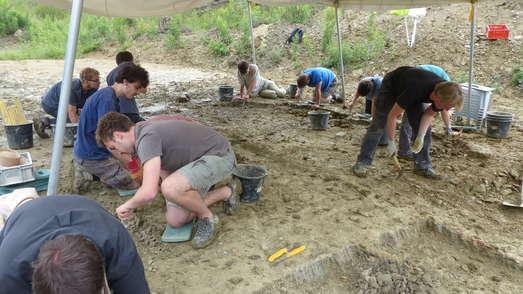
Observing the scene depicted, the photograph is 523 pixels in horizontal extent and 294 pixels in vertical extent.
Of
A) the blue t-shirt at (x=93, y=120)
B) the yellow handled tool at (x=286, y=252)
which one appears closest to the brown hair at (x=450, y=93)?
the yellow handled tool at (x=286, y=252)

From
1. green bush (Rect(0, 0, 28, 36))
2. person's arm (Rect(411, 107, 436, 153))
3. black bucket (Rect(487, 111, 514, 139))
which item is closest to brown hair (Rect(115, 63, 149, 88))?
person's arm (Rect(411, 107, 436, 153))

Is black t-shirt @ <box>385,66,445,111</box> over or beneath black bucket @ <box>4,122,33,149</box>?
over

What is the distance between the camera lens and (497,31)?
8.62 m

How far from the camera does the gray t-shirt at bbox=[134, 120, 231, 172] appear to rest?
7.70 feet

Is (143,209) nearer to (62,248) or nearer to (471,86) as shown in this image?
(62,248)

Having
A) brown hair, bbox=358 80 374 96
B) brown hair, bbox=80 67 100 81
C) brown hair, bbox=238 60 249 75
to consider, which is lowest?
brown hair, bbox=358 80 374 96

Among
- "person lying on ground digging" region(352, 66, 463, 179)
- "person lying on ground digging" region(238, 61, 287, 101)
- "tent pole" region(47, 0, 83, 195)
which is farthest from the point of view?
"person lying on ground digging" region(238, 61, 287, 101)

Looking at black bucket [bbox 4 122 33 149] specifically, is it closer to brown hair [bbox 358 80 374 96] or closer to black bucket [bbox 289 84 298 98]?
brown hair [bbox 358 80 374 96]

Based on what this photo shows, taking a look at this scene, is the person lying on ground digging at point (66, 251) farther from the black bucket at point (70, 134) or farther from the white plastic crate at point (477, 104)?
the white plastic crate at point (477, 104)

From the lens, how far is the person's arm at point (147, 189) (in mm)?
2268

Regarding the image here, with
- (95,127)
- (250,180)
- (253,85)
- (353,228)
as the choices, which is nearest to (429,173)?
(353,228)

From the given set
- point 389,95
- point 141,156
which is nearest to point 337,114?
point 389,95

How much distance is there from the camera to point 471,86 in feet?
18.5

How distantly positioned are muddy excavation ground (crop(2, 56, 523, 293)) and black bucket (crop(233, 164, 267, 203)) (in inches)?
3.4
